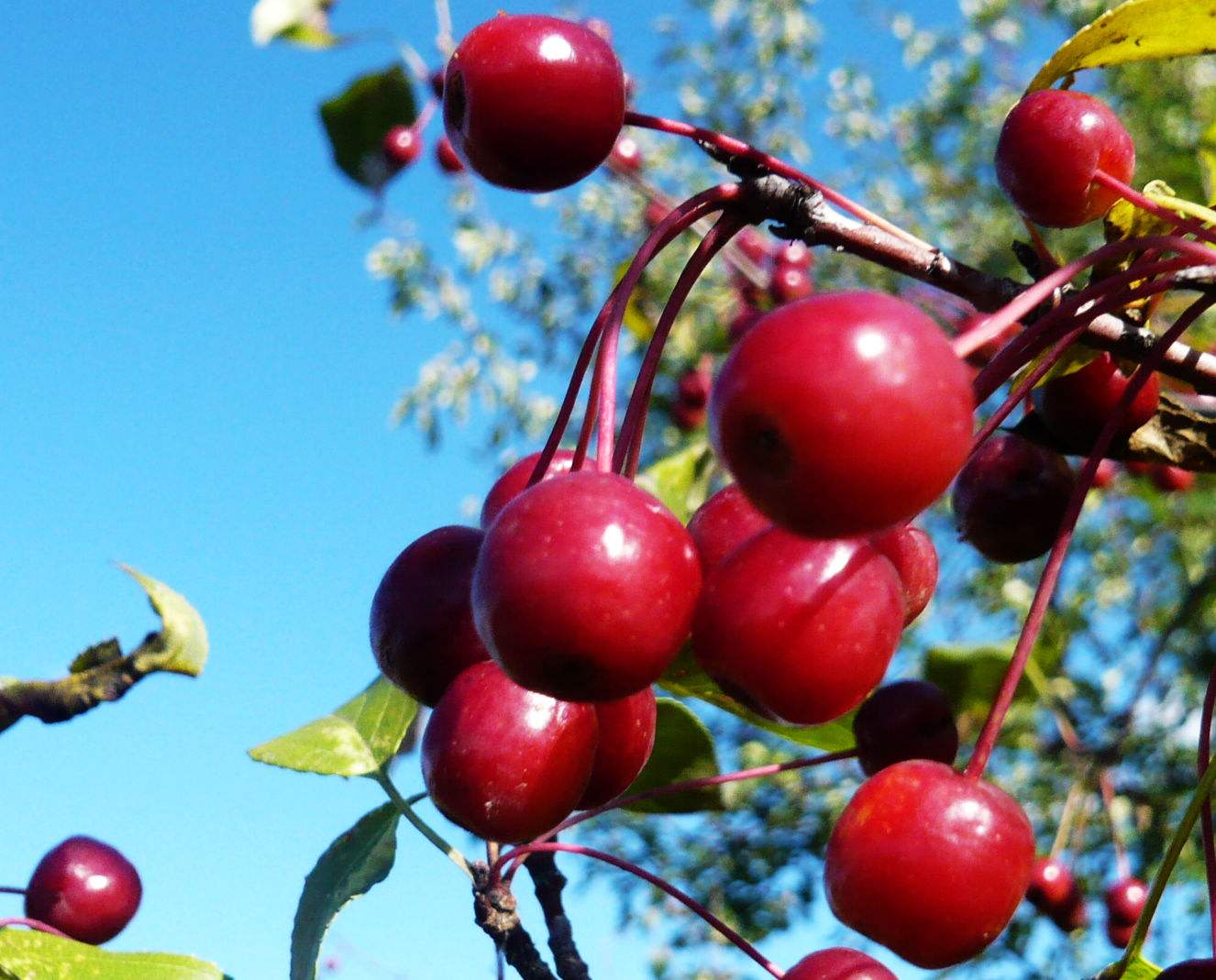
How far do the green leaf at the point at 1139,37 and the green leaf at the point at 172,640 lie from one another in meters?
0.91

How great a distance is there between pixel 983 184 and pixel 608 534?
8518 mm

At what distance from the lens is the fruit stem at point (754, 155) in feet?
3.05

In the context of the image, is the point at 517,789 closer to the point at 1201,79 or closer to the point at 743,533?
the point at 743,533

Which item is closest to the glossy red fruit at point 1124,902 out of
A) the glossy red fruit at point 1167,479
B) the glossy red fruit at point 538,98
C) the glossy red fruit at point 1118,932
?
the glossy red fruit at point 1118,932

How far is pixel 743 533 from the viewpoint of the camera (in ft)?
2.64

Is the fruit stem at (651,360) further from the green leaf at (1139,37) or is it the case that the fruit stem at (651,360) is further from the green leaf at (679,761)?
the green leaf at (679,761)

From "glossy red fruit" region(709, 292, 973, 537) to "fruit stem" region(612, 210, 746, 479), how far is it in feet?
0.78

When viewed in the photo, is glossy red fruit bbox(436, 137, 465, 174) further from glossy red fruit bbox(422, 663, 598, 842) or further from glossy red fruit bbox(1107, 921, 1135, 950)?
glossy red fruit bbox(422, 663, 598, 842)

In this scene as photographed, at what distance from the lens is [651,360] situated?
89 cm

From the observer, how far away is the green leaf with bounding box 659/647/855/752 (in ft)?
3.57

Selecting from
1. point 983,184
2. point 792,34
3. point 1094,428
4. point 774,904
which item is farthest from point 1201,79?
point 1094,428

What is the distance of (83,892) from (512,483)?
1.04m

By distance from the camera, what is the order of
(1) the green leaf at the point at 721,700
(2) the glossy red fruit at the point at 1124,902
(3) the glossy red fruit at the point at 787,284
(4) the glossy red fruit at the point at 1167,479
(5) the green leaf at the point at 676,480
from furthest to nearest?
(3) the glossy red fruit at the point at 787,284 < (4) the glossy red fruit at the point at 1167,479 < (2) the glossy red fruit at the point at 1124,902 < (5) the green leaf at the point at 676,480 < (1) the green leaf at the point at 721,700

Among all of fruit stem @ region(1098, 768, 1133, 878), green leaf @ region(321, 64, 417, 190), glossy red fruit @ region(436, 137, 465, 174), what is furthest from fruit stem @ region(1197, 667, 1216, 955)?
glossy red fruit @ region(436, 137, 465, 174)
